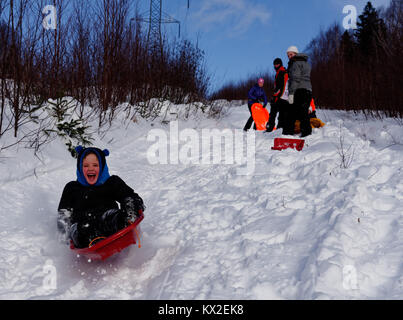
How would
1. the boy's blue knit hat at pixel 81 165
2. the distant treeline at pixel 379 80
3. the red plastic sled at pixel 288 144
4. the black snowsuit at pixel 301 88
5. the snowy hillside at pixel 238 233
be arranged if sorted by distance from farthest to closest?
the distant treeline at pixel 379 80 < the black snowsuit at pixel 301 88 < the red plastic sled at pixel 288 144 < the boy's blue knit hat at pixel 81 165 < the snowy hillside at pixel 238 233

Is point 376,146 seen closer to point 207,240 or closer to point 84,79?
point 207,240

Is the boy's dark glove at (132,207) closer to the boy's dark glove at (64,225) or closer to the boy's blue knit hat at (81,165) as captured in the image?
the boy's blue knit hat at (81,165)

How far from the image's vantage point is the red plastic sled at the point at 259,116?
322 inches

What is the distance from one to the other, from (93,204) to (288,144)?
3392 mm

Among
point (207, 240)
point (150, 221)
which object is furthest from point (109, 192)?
point (207, 240)

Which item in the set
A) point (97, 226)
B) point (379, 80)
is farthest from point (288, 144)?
point (379, 80)

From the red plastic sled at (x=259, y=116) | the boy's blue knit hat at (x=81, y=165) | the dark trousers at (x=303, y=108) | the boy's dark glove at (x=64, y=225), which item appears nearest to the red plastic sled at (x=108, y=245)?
the boy's dark glove at (x=64, y=225)

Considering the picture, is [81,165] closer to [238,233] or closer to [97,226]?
[97,226]

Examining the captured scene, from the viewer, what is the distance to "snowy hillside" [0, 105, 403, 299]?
2160 mm

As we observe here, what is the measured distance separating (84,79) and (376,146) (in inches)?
227

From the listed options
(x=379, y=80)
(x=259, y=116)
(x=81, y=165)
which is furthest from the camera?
(x=379, y=80)

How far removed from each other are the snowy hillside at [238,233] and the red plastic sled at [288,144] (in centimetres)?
35

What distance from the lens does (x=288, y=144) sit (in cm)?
539

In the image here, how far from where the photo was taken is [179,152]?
6969 mm
